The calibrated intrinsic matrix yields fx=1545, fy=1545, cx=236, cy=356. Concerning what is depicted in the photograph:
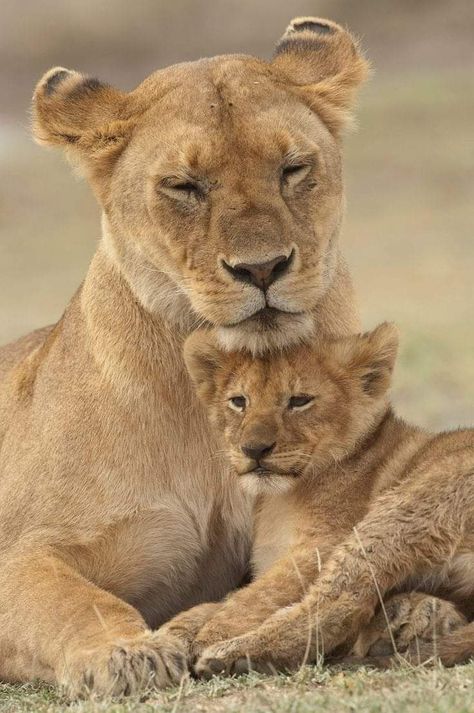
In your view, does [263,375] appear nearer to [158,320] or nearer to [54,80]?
[158,320]

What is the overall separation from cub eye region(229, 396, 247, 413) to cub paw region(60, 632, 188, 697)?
2.61 ft

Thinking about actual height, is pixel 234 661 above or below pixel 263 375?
below

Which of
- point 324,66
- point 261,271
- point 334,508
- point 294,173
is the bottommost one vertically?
point 334,508

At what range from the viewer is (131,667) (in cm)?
440

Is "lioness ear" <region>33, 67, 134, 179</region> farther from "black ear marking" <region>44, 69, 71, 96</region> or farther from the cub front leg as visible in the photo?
the cub front leg

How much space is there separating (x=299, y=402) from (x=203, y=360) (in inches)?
14.3

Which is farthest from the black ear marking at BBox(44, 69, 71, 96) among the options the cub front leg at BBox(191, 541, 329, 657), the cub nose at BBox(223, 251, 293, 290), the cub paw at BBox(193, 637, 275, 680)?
the cub paw at BBox(193, 637, 275, 680)

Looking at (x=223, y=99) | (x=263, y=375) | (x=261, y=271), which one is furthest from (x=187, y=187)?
(x=263, y=375)

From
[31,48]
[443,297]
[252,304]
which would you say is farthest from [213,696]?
[31,48]

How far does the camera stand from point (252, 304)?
15.0 ft

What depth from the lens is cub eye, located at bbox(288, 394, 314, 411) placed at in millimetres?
4832

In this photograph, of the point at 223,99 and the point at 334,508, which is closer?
the point at 334,508

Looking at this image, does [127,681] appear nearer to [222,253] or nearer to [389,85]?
[222,253]

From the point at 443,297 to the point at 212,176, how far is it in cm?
1469
